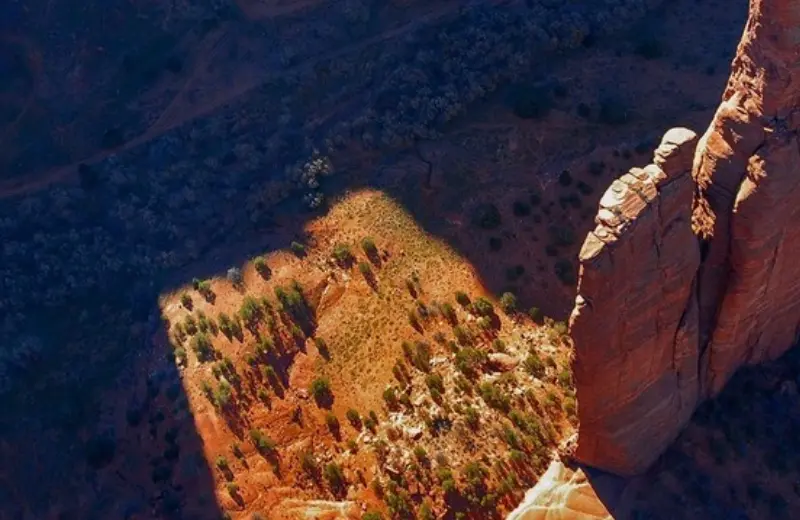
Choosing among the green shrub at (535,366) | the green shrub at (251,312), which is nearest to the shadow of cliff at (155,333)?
the green shrub at (535,366)

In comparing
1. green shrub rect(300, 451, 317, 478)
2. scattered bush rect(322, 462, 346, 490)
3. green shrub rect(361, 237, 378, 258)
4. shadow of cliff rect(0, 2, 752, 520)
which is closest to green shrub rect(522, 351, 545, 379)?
shadow of cliff rect(0, 2, 752, 520)

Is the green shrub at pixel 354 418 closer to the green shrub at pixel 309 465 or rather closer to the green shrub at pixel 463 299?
the green shrub at pixel 309 465

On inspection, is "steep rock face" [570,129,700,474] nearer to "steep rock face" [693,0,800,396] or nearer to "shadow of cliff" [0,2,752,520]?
"steep rock face" [693,0,800,396]

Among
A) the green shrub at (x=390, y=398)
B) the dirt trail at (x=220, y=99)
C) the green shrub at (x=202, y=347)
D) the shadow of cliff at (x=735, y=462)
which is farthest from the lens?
the dirt trail at (x=220, y=99)

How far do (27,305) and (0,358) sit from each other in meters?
4.80

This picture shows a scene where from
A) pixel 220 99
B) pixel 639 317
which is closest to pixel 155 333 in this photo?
pixel 220 99

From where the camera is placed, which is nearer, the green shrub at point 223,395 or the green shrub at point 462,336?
the green shrub at point 462,336

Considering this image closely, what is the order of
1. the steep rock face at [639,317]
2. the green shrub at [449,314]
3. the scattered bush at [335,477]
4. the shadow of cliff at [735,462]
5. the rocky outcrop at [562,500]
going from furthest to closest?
the green shrub at [449,314]
the scattered bush at [335,477]
the rocky outcrop at [562,500]
the shadow of cliff at [735,462]
the steep rock face at [639,317]

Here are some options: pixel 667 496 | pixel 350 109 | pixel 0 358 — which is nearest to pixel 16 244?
pixel 0 358

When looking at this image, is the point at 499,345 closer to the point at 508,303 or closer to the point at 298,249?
the point at 508,303

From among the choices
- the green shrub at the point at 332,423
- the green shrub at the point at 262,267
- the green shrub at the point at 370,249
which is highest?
the green shrub at the point at 262,267

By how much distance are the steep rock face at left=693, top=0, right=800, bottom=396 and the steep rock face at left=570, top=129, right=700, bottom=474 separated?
5.98 feet

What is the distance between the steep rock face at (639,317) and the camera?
27.1 m

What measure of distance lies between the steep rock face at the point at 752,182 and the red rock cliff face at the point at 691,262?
0.05 metres
